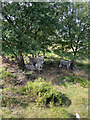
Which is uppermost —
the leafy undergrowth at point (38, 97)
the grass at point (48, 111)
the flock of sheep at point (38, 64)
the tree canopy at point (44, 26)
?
the tree canopy at point (44, 26)

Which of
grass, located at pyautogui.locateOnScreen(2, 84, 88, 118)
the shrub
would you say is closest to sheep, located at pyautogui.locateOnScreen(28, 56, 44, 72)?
the shrub

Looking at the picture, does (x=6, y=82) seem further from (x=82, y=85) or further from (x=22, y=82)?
(x=82, y=85)

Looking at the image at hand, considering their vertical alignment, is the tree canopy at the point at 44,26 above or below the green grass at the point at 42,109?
above

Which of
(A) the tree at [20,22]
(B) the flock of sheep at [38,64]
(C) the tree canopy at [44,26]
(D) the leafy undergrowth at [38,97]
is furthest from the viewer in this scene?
(B) the flock of sheep at [38,64]

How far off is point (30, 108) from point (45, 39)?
14.4ft

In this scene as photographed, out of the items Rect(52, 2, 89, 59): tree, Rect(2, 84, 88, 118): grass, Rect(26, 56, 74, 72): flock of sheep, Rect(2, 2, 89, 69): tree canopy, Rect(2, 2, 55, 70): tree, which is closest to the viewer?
Rect(2, 84, 88, 118): grass

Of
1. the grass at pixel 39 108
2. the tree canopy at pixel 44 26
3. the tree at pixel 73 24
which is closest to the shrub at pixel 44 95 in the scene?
the grass at pixel 39 108

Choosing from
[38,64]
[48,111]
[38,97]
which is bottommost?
→ [48,111]

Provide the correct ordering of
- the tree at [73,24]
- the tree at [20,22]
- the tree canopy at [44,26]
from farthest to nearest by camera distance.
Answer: the tree at [73,24], the tree canopy at [44,26], the tree at [20,22]

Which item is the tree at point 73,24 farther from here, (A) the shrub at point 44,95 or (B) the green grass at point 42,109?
(A) the shrub at point 44,95

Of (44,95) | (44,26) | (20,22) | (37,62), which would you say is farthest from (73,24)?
(44,95)

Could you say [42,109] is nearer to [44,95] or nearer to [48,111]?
[48,111]

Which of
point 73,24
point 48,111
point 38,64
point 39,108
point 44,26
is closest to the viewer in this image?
point 48,111

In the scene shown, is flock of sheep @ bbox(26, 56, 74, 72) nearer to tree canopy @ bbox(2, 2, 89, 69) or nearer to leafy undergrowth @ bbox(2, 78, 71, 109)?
tree canopy @ bbox(2, 2, 89, 69)
